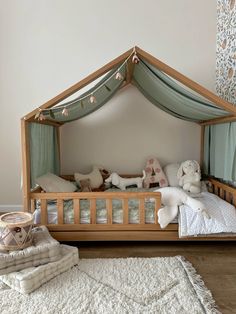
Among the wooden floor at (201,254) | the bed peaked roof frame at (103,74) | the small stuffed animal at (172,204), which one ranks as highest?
the bed peaked roof frame at (103,74)

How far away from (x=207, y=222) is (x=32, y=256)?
1.33 meters

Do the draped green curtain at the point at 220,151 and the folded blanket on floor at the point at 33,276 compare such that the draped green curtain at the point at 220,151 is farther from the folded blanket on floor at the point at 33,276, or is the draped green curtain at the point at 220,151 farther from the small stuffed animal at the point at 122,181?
the folded blanket on floor at the point at 33,276

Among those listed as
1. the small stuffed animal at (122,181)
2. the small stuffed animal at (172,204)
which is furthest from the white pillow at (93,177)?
the small stuffed animal at (172,204)

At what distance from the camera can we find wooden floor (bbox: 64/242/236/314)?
1.66m

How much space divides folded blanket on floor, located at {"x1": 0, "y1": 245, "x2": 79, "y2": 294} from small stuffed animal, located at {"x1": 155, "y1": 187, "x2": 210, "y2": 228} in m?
0.82

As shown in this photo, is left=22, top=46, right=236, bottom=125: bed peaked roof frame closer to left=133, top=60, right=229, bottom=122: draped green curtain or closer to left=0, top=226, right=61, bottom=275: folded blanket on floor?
left=133, top=60, right=229, bottom=122: draped green curtain

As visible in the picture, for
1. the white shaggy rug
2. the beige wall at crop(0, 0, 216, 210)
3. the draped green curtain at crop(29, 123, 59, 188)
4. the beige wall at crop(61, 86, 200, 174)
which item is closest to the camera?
the white shaggy rug

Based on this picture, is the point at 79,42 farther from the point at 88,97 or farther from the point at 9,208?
the point at 9,208

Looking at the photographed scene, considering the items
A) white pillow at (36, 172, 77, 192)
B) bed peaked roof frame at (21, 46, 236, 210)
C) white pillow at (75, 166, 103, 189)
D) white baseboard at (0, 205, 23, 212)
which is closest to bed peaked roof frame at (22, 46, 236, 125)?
bed peaked roof frame at (21, 46, 236, 210)

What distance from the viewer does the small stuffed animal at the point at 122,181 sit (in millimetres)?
2928

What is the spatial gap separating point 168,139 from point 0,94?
2073 mm

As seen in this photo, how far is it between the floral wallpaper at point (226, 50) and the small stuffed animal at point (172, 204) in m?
1.21

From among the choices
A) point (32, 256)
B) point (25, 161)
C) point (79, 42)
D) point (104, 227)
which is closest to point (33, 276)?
point (32, 256)

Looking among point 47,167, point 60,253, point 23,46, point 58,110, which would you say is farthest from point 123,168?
point 23,46
